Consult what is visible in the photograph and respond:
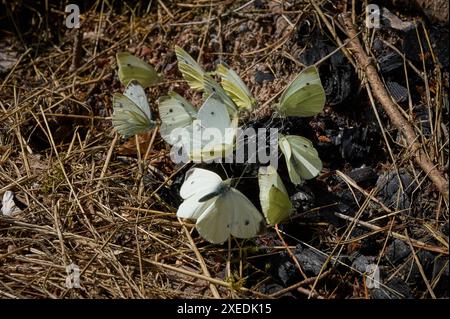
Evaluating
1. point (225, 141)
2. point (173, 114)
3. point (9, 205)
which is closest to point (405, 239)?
point (225, 141)

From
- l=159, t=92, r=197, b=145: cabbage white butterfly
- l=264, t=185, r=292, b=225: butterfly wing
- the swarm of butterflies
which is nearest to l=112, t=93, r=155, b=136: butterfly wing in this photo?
the swarm of butterflies

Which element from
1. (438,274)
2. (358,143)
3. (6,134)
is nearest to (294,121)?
(358,143)

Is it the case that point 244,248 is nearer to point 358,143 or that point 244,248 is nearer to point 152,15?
point 358,143

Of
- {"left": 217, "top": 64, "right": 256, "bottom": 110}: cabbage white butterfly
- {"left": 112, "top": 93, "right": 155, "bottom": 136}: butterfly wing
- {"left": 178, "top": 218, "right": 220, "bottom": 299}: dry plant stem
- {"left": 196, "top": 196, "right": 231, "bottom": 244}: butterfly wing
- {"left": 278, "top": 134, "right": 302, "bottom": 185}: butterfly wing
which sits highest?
{"left": 217, "top": 64, "right": 256, "bottom": 110}: cabbage white butterfly

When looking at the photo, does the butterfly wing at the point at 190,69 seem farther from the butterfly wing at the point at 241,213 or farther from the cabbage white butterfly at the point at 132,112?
the butterfly wing at the point at 241,213

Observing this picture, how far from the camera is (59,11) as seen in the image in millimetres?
3062

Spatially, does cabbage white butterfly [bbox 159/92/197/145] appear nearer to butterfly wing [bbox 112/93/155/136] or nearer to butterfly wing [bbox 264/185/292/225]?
butterfly wing [bbox 112/93/155/136]

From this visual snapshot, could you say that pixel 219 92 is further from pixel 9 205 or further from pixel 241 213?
pixel 9 205

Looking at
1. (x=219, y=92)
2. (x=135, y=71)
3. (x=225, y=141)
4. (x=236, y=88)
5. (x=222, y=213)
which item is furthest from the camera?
(x=135, y=71)

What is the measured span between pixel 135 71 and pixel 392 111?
1.08m

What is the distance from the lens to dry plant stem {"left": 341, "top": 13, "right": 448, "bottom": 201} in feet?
7.06

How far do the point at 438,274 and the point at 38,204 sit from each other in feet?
4.76

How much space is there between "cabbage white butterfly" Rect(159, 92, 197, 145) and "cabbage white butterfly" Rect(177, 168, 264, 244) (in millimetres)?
363

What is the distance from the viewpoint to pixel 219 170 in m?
2.33
